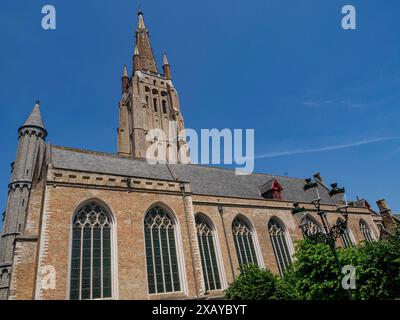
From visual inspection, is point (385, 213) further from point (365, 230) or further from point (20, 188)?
point (20, 188)

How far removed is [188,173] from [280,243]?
1046 centimetres

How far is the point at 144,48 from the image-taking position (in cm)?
6241

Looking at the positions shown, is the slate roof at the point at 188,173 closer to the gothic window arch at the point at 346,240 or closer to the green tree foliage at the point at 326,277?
the gothic window arch at the point at 346,240

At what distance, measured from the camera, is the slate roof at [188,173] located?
19.8 metres

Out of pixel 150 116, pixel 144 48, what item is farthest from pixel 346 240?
pixel 144 48

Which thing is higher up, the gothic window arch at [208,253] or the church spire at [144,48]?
the church spire at [144,48]

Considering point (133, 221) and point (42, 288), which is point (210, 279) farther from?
point (42, 288)

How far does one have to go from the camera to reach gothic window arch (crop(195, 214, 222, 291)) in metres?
19.0

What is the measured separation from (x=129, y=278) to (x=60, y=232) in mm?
4451

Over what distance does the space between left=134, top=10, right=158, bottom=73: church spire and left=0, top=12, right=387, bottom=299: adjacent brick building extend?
37886 mm

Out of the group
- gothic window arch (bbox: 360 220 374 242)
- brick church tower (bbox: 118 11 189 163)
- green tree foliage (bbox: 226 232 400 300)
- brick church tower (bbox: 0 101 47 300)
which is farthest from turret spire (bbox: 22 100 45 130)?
gothic window arch (bbox: 360 220 374 242)

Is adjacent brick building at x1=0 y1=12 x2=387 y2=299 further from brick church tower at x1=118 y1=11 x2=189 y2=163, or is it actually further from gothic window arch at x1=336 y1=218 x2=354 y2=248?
brick church tower at x1=118 y1=11 x2=189 y2=163

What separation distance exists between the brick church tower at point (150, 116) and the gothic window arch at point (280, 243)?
79.1 ft

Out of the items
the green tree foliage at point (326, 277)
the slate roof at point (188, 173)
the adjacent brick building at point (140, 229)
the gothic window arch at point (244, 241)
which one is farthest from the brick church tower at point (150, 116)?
the green tree foliage at point (326, 277)
